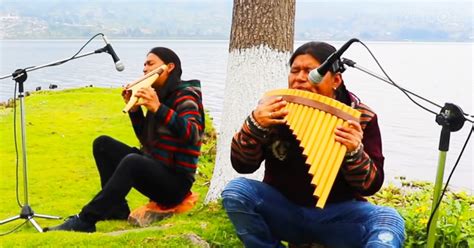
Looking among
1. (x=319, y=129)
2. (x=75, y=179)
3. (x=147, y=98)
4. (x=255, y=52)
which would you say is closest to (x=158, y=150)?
(x=147, y=98)

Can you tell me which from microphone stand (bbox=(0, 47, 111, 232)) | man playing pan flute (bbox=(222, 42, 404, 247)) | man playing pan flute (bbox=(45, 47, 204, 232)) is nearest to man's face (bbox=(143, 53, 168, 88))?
man playing pan flute (bbox=(45, 47, 204, 232))

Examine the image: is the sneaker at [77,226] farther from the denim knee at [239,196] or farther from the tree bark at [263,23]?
the tree bark at [263,23]

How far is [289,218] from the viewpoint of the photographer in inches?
107

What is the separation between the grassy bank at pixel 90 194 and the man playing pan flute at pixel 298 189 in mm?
757

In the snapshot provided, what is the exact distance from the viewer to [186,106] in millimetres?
3727

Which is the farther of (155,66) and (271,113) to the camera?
(155,66)

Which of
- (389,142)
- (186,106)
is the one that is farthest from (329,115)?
(389,142)

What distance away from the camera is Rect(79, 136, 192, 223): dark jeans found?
355cm

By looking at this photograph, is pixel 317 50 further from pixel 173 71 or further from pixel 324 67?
pixel 173 71

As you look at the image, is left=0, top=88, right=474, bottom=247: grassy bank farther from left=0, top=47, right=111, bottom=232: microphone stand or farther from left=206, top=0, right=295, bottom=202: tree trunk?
left=206, top=0, right=295, bottom=202: tree trunk

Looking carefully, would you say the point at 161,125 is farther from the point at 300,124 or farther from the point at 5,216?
the point at 5,216

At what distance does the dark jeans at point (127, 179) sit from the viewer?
3555 mm

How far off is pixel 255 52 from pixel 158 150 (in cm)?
98

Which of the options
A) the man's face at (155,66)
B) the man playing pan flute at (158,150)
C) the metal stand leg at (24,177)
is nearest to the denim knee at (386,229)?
the man playing pan flute at (158,150)
